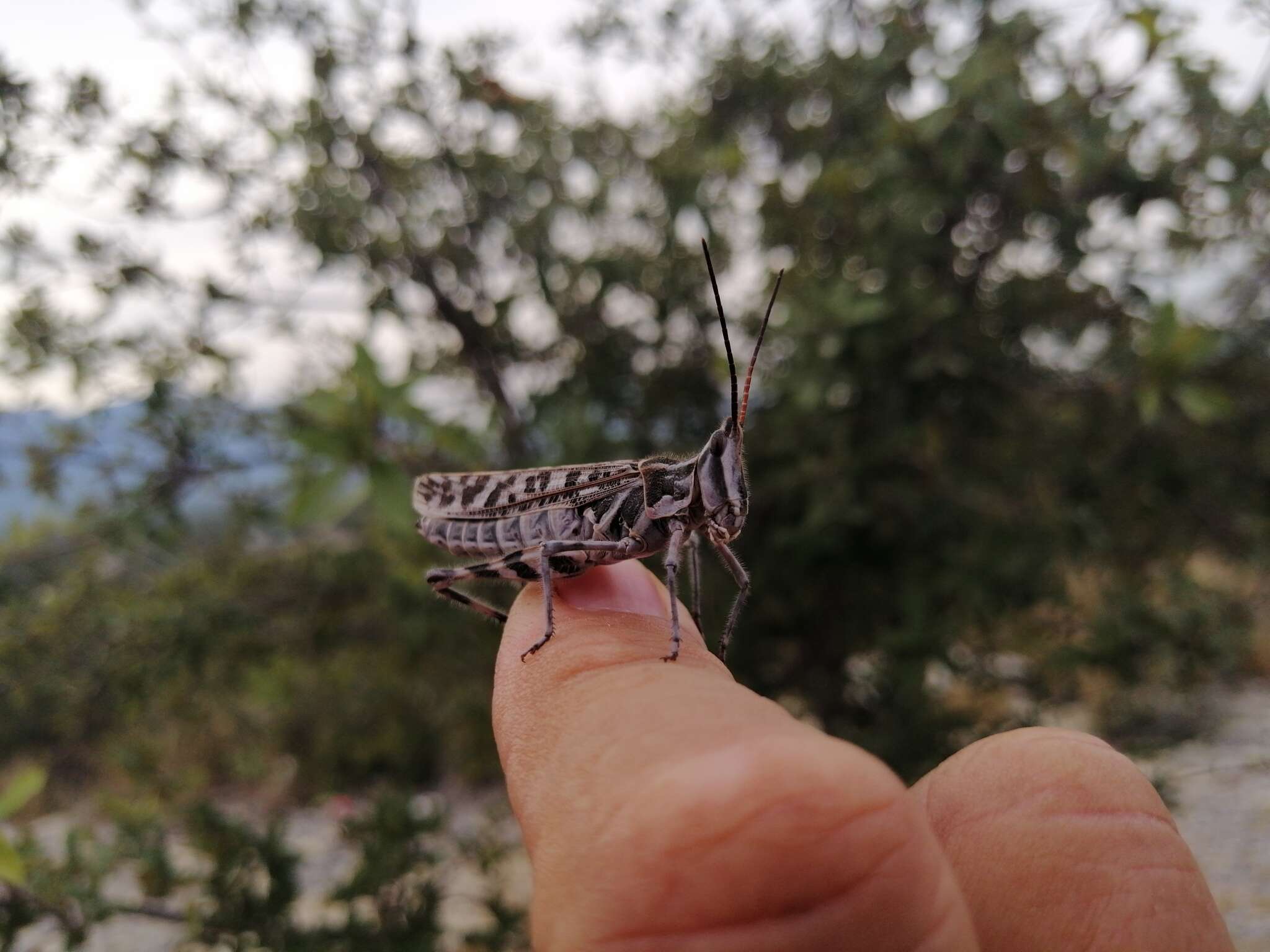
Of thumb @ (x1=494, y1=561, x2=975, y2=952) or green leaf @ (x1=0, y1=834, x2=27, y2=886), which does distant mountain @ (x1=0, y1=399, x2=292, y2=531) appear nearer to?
green leaf @ (x1=0, y1=834, x2=27, y2=886)

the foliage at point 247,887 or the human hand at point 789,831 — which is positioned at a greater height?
the human hand at point 789,831

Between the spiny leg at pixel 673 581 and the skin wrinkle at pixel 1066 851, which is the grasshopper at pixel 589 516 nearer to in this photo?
the spiny leg at pixel 673 581

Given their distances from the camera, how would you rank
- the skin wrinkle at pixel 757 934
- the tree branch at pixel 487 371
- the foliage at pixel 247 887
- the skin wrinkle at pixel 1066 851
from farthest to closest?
1. the tree branch at pixel 487 371
2. the foliage at pixel 247 887
3. the skin wrinkle at pixel 1066 851
4. the skin wrinkle at pixel 757 934

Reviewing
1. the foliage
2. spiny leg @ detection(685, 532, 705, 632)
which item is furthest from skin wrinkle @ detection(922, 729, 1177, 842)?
the foliage

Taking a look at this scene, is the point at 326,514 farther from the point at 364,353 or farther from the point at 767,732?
the point at 767,732

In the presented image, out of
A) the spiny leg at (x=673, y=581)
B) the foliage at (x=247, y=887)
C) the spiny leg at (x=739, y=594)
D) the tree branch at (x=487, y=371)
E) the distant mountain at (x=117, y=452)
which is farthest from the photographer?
the tree branch at (x=487, y=371)

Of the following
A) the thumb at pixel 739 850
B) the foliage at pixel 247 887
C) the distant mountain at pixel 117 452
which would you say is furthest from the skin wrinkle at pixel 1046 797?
the distant mountain at pixel 117 452

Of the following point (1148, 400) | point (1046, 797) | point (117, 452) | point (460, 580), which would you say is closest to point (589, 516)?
point (460, 580)

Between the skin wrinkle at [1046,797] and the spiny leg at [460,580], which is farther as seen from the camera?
the spiny leg at [460,580]
